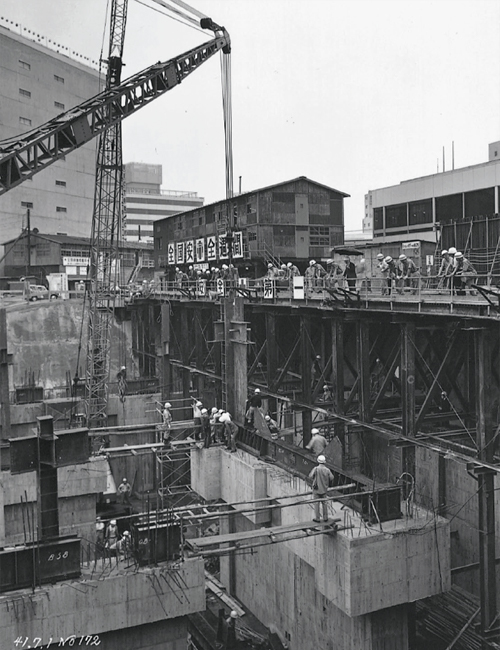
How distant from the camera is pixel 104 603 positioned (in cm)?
1547

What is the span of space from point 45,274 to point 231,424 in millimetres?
49178

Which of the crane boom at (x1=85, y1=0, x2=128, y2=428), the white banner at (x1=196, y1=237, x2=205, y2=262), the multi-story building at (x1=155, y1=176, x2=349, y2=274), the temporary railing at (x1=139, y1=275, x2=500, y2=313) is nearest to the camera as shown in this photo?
the temporary railing at (x1=139, y1=275, x2=500, y2=313)

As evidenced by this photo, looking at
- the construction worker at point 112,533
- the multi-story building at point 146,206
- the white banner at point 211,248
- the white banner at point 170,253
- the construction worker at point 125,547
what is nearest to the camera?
the construction worker at point 125,547

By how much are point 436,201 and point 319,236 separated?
8.88 m

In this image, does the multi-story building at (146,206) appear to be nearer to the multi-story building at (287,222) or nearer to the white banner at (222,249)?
the white banner at (222,249)

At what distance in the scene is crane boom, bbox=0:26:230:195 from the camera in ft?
81.1

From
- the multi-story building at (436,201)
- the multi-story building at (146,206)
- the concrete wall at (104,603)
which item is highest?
the multi-story building at (146,206)

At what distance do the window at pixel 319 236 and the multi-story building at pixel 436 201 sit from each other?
4.35 meters

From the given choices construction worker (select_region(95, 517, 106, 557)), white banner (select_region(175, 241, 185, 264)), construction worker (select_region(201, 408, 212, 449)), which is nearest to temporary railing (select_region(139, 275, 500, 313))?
construction worker (select_region(201, 408, 212, 449))

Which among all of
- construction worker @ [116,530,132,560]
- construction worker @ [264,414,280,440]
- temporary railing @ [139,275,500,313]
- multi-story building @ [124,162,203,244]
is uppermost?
multi-story building @ [124,162,203,244]

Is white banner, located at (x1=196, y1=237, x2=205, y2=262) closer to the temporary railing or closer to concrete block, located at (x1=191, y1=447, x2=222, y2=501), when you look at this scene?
the temporary railing

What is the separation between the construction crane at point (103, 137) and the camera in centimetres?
2609

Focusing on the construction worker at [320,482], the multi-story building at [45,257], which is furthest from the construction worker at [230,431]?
the multi-story building at [45,257]

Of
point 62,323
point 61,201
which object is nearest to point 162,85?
point 62,323
